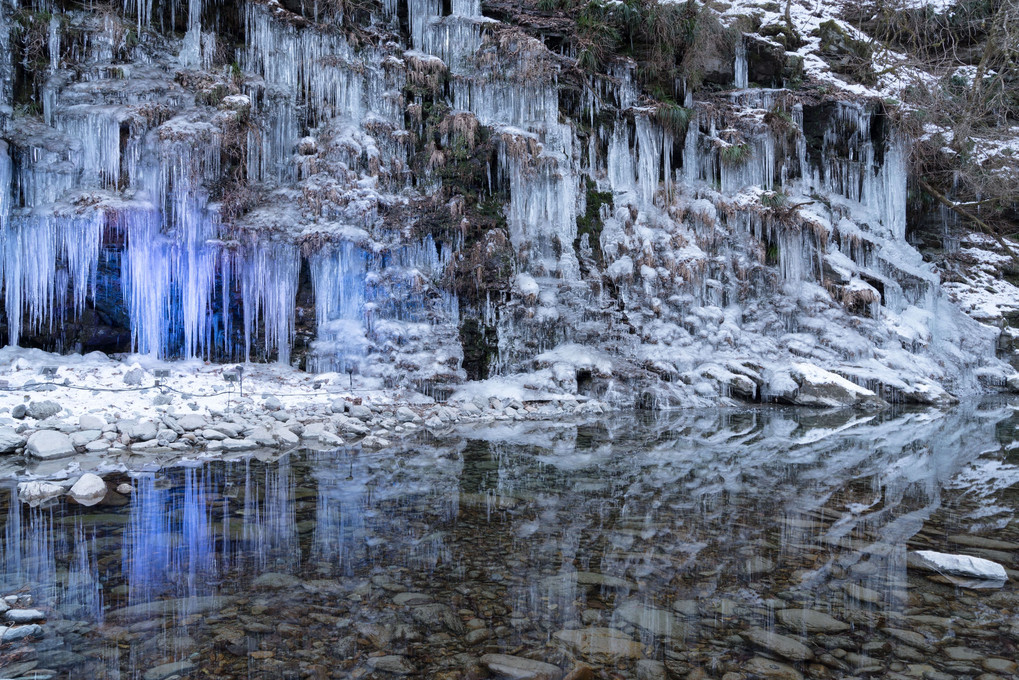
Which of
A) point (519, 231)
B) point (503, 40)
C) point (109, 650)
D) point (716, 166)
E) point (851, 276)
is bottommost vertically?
point (109, 650)

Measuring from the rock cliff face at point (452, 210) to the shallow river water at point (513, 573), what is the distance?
593 cm

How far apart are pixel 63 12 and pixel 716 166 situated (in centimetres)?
1545

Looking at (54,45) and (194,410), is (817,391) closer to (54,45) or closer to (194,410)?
(194,410)

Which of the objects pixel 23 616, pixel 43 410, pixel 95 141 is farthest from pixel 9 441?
pixel 95 141

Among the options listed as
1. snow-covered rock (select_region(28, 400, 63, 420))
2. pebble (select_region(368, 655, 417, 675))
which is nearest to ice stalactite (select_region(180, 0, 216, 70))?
snow-covered rock (select_region(28, 400, 63, 420))

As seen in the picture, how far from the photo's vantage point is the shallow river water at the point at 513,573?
2.10 meters

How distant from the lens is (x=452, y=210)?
470 inches

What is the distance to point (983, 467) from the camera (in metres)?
5.78

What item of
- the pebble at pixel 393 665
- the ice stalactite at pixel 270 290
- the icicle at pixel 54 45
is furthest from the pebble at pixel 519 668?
the icicle at pixel 54 45

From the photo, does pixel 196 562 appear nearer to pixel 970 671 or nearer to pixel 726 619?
pixel 726 619

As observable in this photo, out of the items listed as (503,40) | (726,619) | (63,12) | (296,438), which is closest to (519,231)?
(503,40)

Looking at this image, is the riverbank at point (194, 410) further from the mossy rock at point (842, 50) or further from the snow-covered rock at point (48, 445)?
the mossy rock at point (842, 50)

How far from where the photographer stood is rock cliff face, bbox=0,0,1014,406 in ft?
33.2

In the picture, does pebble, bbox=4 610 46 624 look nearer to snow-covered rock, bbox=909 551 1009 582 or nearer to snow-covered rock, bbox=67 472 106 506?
snow-covered rock, bbox=67 472 106 506
